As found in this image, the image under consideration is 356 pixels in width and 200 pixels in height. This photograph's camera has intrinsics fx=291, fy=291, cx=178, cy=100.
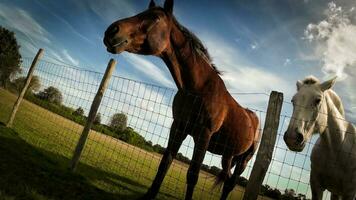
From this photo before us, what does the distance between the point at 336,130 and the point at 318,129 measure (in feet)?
1.54

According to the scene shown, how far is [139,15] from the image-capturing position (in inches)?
167

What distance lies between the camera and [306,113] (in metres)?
3.90

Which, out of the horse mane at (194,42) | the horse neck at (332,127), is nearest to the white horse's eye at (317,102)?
the horse neck at (332,127)

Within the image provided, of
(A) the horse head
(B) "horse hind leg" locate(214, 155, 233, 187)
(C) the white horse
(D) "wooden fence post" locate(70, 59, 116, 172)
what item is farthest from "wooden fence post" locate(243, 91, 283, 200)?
Answer: (D) "wooden fence post" locate(70, 59, 116, 172)

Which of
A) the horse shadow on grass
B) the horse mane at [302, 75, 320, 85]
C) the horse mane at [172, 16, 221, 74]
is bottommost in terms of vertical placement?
the horse shadow on grass

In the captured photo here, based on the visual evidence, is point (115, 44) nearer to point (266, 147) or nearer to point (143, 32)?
point (143, 32)

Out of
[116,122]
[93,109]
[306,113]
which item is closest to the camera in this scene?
[306,113]

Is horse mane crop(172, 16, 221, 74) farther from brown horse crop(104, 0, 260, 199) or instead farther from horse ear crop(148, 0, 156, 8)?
horse ear crop(148, 0, 156, 8)

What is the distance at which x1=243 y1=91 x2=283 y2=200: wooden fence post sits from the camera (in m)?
3.49

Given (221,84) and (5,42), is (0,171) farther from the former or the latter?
(5,42)

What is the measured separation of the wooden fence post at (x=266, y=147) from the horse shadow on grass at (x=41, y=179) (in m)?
2.09

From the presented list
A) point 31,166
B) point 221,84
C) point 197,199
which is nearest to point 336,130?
point 221,84

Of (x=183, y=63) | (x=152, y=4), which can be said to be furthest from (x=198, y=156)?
(x=152, y=4)

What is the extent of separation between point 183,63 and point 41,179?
103 inches
